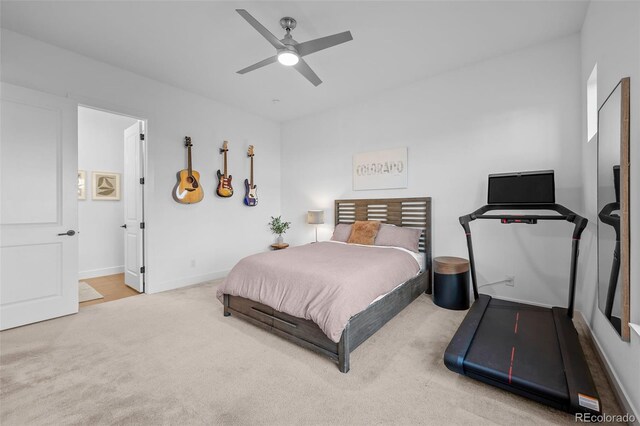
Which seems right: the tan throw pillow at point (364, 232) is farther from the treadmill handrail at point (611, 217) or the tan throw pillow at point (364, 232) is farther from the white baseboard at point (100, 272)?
the white baseboard at point (100, 272)

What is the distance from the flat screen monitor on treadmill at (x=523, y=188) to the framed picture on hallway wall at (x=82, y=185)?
646cm

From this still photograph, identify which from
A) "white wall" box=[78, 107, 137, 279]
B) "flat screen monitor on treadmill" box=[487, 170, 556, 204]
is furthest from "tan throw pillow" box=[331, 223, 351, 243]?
"white wall" box=[78, 107, 137, 279]

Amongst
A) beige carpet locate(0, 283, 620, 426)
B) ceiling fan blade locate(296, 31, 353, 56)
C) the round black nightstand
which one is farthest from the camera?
the round black nightstand

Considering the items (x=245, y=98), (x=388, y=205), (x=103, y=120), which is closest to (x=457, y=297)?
(x=388, y=205)

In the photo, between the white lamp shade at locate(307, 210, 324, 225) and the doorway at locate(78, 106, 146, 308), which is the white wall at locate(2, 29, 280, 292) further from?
the white lamp shade at locate(307, 210, 324, 225)

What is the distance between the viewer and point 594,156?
2.52m

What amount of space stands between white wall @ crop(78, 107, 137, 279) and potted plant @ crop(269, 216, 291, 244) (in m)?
2.95

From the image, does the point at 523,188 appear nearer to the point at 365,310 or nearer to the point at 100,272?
the point at 365,310

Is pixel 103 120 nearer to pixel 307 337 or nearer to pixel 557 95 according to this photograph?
pixel 307 337

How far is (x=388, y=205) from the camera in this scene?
4367 millimetres

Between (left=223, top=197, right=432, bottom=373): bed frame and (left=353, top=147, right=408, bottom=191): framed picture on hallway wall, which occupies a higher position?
(left=353, top=147, right=408, bottom=191): framed picture on hallway wall

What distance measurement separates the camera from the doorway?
414 centimetres

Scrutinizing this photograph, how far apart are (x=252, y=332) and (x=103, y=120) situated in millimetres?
5159

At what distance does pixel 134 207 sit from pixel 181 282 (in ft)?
4.49
